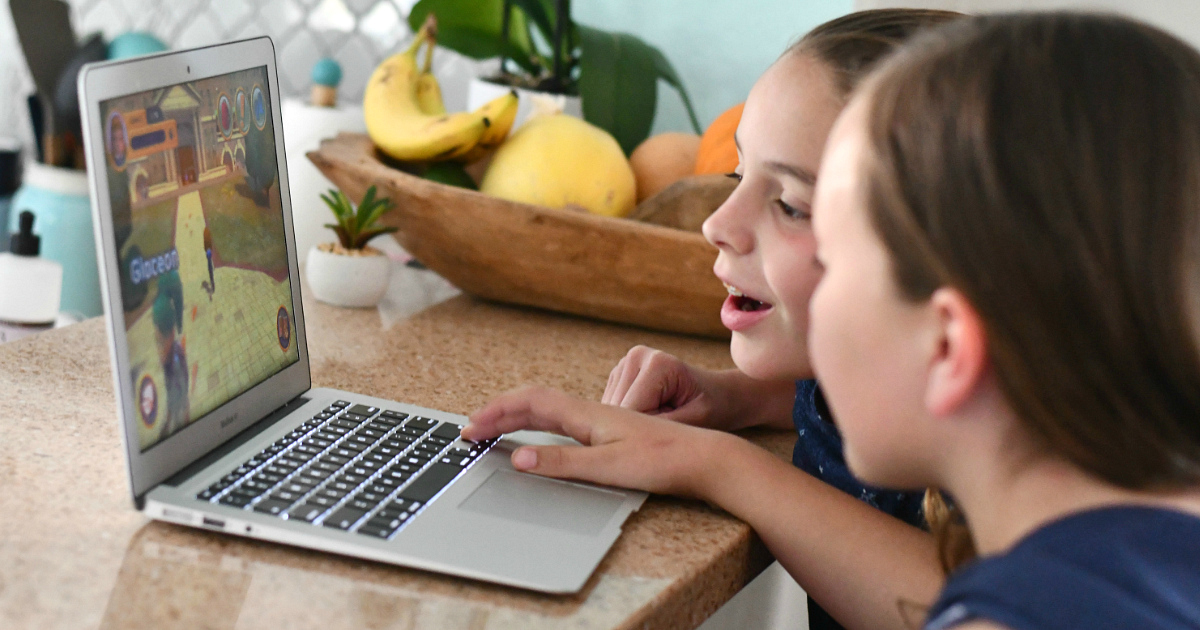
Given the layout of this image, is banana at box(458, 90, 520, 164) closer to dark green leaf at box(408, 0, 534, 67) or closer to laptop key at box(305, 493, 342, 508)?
dark green leaf at box(408, 0, 534, 67)

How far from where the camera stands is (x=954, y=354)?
47 centimetres

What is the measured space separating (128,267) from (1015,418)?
1.60 ft

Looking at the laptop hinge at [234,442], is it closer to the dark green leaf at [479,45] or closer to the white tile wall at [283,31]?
the dark green leaf at [479,45]

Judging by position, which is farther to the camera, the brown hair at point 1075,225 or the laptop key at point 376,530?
the laptop key at point 376,530

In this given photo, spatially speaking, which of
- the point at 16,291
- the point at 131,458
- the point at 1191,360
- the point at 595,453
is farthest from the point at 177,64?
the point at 16,291

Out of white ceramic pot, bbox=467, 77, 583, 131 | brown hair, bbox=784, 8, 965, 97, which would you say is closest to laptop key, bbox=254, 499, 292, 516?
brown hair, bbox=784, 8, 965, 97

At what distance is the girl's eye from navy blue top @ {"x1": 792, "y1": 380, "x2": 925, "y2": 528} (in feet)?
0.57

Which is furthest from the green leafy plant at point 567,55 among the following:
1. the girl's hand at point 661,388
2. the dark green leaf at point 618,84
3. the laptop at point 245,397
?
the laptop at point 245,397

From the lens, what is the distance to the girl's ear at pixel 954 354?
456 mm

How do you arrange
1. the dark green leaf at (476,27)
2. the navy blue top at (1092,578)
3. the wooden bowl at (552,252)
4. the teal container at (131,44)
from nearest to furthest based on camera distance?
1. the navy blue top at (1092,578)
2. the wooden bowl at (552,252)
3. the dark green leaf at (476,27)
4. the teal container at (131,44)

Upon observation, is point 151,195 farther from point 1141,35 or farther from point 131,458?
point 1141,35

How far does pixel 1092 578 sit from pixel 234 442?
0.53 metres

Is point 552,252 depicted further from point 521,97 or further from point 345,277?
point 521,97

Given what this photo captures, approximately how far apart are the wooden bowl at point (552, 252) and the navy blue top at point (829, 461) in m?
0.27
